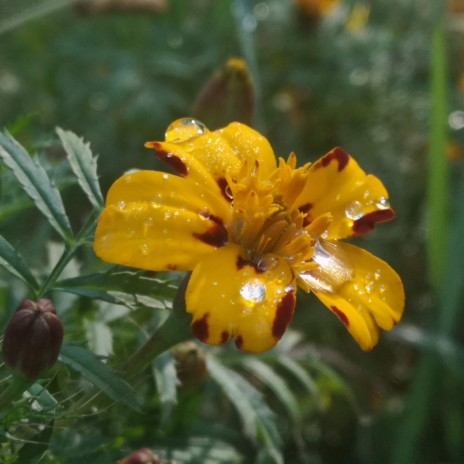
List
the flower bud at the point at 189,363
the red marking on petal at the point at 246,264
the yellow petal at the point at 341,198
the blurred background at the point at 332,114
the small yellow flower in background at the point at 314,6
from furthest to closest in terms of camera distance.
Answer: the small yellow flower in background at the point at 314,6 < the blurred background at the point at 332,114 < the flower bud at the point at 189,363 < the yellow petal at the point at 341,198 < the red marking on petal at the point at 246,264

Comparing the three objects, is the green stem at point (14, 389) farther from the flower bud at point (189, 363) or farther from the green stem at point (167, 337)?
the flower bud at point (189, 363)

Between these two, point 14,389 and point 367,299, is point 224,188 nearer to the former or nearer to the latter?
point 367,299

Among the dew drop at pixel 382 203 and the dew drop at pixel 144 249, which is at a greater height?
the dew drop at pixel 144 249

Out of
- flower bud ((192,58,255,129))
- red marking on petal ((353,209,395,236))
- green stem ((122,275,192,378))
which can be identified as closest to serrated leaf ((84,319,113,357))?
green stem ((122,275,192,378))

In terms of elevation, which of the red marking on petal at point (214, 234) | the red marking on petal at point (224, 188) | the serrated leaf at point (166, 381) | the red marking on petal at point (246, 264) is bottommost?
the serrated leaf at point (166, 381)

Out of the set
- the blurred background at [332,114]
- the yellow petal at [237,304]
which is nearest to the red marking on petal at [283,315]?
the yellow petal at [237,304]

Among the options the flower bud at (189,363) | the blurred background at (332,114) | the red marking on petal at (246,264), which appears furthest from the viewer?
the blurred background at (332,114)

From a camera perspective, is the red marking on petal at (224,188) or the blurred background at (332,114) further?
the blurred background at (332,114)
